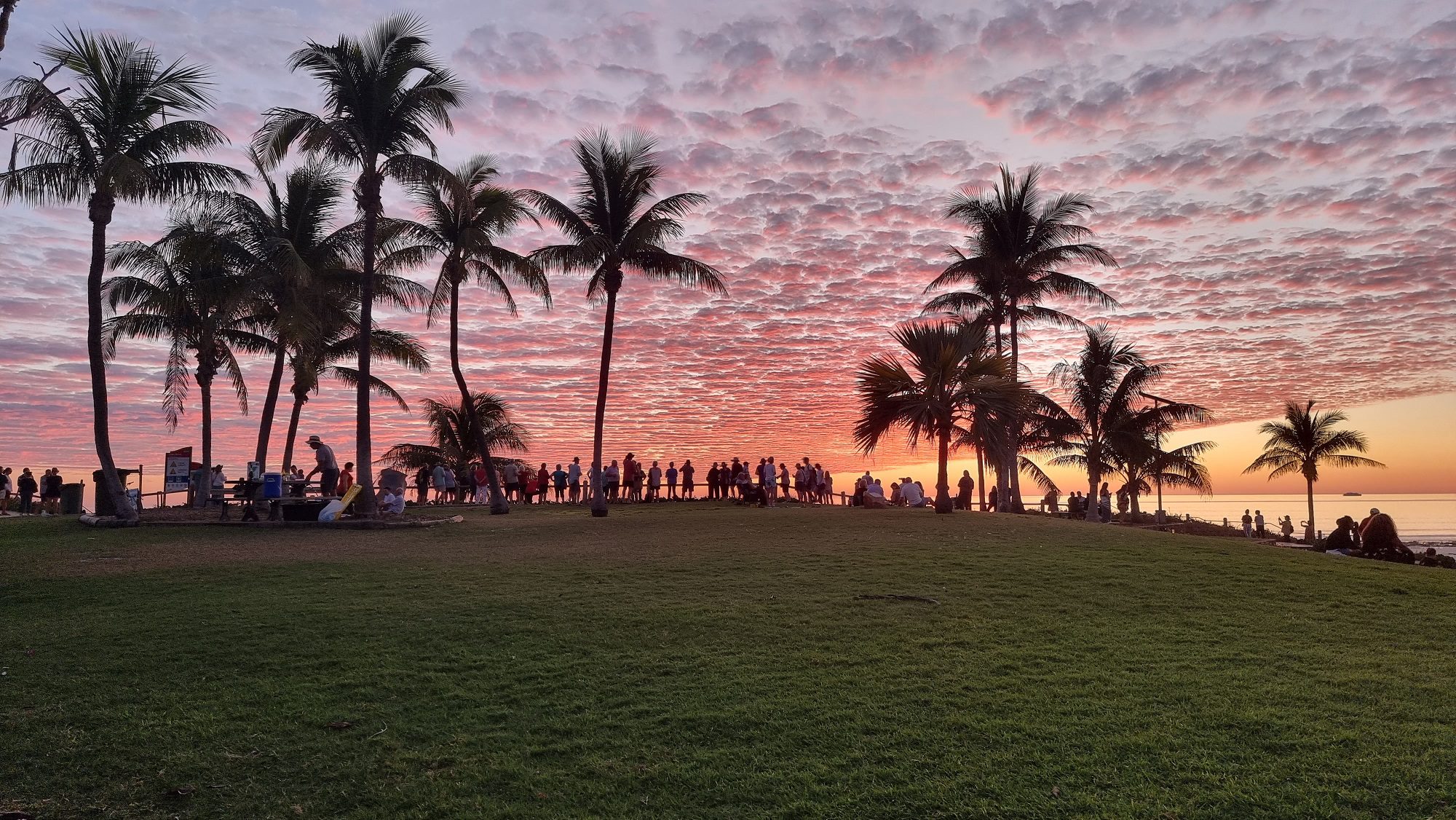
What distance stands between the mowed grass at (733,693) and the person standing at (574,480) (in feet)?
67.8

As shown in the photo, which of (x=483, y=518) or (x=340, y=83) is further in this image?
(x=483, y=518)

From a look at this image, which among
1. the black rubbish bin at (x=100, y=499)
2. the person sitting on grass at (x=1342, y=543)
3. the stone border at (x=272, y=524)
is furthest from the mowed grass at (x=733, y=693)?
the black rubbish bin at (x=100, y=499)

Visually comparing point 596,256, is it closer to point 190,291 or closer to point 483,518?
point 483,518

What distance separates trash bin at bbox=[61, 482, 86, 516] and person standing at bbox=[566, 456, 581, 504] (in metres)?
15.7

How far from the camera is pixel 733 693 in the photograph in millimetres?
6578

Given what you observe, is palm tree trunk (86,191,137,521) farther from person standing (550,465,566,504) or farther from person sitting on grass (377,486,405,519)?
person standing (550,465,566,504)

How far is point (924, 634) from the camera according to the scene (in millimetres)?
8344

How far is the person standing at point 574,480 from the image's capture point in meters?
33.4

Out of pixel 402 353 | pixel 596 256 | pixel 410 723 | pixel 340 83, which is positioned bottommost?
pixel 410 723

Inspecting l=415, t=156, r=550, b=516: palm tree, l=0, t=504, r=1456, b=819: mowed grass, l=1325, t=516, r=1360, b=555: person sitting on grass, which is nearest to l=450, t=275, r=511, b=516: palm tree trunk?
l=415, t=156, r=550, b=516: palm tree

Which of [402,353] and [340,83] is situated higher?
[340,83]

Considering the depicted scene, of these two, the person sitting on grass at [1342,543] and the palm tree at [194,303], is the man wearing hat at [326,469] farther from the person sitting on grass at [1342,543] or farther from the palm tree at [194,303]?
the person sitting on grass at [1342,543]

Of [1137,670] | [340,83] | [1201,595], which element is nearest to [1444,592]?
[1201,595]

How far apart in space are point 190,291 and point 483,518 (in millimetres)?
11868
